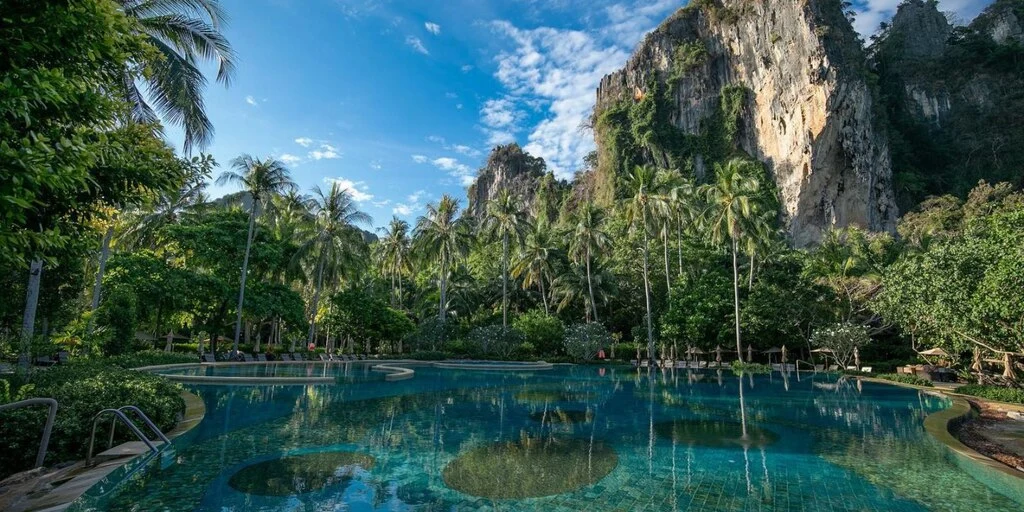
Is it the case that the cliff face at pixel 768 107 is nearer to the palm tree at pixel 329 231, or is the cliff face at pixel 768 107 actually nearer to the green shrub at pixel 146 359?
the palm tree at pixel 329 231

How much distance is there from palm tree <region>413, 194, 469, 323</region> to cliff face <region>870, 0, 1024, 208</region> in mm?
51140

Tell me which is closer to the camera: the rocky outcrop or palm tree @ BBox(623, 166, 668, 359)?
palm tree @ BBox(623, 166, 668, 359)

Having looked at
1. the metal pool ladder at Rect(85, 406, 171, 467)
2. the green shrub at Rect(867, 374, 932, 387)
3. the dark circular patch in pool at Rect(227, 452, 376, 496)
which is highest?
the metal pool ladder at Rect(85, 406, 171, 467)

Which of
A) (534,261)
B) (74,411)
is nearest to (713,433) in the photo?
(74,411)

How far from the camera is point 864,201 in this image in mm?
52438

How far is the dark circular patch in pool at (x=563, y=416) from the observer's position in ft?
39.5

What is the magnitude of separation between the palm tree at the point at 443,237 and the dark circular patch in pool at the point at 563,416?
23715 mm

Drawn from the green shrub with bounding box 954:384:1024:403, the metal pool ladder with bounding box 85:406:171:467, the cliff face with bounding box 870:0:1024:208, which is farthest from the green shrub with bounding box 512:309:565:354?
the cliff face with bounding box 870:0:1024:208

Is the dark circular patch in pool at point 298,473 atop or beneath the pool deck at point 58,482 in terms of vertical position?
beneath

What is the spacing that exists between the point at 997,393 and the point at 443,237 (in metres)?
29.9

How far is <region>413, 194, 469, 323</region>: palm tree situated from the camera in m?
37.0

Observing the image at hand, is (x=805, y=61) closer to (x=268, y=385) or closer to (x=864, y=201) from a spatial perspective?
(x=864, y=201)

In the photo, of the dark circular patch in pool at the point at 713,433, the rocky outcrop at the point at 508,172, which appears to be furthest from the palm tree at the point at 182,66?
the rocky outcrop at the point at 508,172

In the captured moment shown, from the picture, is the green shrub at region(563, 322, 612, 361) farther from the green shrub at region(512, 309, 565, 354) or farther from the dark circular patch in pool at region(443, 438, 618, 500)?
the dark circular patch in pool at region(443, 438, 618, 500)
